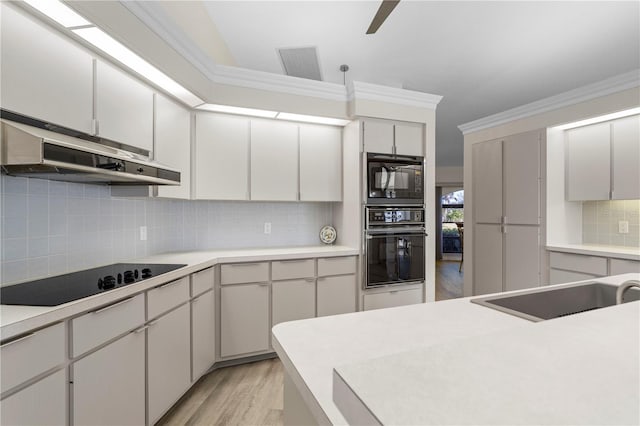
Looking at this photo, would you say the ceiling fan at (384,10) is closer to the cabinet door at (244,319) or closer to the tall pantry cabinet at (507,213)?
the cabinet door at (244,319)

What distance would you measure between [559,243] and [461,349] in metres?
3.76

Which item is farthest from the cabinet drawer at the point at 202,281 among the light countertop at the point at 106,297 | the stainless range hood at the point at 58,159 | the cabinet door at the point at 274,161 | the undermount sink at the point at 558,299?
the undermount sink at the point at 558,299

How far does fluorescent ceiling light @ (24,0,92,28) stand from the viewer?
132cm

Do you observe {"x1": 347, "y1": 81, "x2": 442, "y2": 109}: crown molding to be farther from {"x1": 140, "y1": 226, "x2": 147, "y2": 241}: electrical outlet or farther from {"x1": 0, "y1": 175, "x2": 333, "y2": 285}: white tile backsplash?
{"x1": 140, "y1": 226, "x2": 147, "y2": 241}: electrical outlet

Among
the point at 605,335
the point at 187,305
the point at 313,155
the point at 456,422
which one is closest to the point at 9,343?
the point at 187,305

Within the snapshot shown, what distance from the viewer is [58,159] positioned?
1.20m

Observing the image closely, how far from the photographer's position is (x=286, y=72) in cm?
339

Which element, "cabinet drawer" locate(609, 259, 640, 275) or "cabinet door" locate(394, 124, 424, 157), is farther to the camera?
"cabinet door" locate(394, 124, 424, 157)

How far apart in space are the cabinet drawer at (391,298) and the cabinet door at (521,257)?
1.34m

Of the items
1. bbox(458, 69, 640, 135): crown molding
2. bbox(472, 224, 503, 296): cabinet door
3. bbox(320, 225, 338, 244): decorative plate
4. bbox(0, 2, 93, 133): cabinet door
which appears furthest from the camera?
bbox(472, 224, 503, 296): cabinet door

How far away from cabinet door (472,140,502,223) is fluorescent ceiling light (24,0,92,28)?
4.14 metres

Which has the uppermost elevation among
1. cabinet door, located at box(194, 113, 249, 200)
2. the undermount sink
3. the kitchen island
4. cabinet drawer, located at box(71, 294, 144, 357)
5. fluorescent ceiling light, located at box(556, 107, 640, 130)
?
fluorescent ceiling light, located at box(556, 107, 640, 130)

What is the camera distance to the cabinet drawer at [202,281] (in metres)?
2.16

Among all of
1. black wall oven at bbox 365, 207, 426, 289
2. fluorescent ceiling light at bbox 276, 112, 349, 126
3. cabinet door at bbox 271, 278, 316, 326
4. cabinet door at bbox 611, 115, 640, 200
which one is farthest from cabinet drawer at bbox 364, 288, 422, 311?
cabinet door at bbox 611, 115, 640, 200
